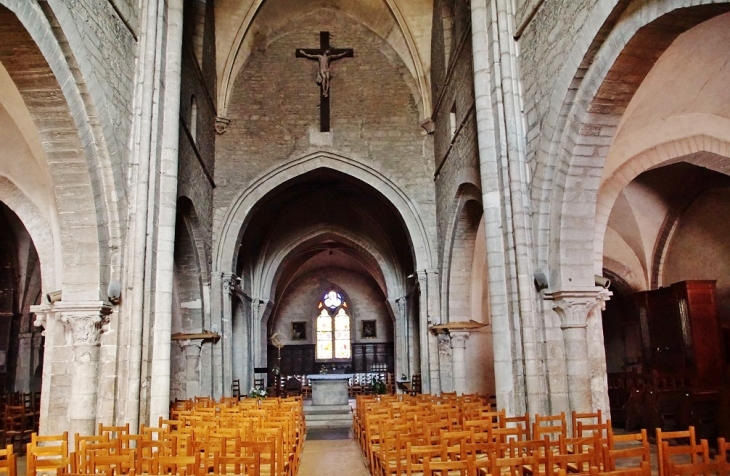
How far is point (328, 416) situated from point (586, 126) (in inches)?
458

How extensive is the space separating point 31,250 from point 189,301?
13.7 feet

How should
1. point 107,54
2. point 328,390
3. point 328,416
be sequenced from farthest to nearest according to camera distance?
1. point 328,390
2. point 328,416
3. point 107,54

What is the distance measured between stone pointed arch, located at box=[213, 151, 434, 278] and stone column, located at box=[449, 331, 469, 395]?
7.24 feet

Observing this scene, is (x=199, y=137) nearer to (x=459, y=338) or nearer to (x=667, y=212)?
(x=459, y=338)

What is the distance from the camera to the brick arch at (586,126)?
6613 mm

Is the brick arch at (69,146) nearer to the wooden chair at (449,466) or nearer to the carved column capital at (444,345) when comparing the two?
the wooden chair at (449,466)

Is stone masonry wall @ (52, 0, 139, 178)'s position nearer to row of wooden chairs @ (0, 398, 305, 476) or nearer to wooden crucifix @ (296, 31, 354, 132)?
row of wooden chairs @ (0, 398, 305, 476)

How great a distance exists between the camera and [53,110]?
25.0ft

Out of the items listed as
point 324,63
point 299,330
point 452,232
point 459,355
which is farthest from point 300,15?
point 299,330

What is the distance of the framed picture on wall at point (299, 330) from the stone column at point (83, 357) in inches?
881

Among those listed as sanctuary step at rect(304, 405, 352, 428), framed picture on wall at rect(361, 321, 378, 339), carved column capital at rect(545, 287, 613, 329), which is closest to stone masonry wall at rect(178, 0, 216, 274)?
sanctuary step at rect(304, 405, 352, 428)

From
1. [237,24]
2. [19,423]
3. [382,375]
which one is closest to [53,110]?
[19,423]

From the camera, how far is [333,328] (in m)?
30.8

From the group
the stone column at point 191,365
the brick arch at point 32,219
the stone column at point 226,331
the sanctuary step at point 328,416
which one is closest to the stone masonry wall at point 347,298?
the sanctuary step at point 328,416
